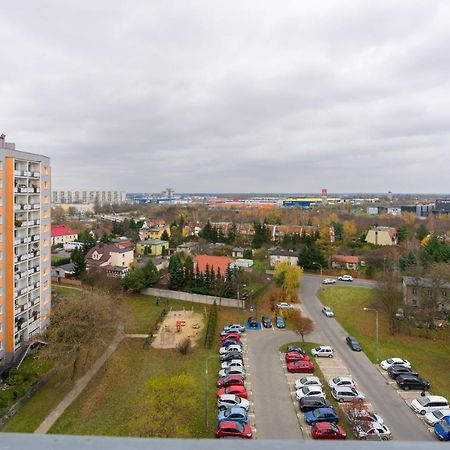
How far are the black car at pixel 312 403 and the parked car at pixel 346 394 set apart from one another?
79 cm

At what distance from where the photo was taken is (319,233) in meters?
49.4

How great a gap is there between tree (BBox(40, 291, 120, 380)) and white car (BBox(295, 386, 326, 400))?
30.3 feet

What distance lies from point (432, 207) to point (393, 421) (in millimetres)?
111540

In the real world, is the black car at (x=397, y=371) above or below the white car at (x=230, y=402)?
above

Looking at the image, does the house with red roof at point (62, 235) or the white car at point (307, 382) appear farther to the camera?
the house with red roof at point (62, 235)

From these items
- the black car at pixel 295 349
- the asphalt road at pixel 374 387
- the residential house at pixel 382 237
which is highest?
the residential house at pixel 382 237

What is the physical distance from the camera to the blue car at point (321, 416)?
14.0 m

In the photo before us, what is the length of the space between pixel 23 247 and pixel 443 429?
21.7 metres

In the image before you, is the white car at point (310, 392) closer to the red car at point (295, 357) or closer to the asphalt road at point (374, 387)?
the asphalt road at point (374, 387)

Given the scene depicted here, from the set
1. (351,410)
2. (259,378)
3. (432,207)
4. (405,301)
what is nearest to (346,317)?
(405,301)

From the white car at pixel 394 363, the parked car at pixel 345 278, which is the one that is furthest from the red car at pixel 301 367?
the parked car at pixel 345 278

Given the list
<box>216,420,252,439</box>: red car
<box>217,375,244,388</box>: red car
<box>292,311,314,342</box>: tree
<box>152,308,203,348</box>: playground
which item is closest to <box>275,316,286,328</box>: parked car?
<box>292,311,314,342</box>: tree

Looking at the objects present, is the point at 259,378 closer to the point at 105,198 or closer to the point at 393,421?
the point at 393,421

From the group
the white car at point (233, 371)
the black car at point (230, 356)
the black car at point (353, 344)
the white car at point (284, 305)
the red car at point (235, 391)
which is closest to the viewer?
the red car at point (235, 391)
